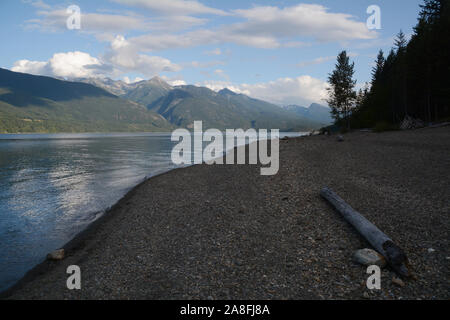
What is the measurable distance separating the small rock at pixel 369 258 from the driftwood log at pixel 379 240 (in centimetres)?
17

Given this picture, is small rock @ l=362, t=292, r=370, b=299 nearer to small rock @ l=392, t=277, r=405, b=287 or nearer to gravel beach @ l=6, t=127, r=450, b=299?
gravel beach @ l=6, t=127, r=450, b=299

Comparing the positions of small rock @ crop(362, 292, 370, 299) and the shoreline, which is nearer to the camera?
small rock @ crop(362, 292, 370, 299)

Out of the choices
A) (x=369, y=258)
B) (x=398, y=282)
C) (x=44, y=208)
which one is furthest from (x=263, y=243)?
(x=44, y=208)

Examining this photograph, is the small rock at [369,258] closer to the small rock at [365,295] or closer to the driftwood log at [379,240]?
the driftwood log at [379,240]

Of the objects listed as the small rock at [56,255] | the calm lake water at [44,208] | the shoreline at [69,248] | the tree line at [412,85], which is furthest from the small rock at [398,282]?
the tree line at [412,85]

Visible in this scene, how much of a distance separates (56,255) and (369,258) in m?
11.0

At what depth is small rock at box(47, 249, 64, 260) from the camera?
10.2 meters

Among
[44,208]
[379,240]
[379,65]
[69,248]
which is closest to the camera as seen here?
[379,240]

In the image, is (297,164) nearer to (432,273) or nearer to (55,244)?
(432,273)

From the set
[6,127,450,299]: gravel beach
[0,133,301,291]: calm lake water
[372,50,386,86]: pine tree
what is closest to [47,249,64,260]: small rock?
[6,127,450,299]: gravel beach

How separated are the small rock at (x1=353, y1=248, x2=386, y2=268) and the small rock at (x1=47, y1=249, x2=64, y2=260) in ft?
34.5

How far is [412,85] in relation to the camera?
149ft

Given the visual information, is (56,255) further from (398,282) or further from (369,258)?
(398,282)
